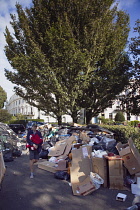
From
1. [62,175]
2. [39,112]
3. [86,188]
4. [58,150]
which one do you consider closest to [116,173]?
[86,188]

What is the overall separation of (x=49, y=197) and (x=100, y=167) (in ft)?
5.12

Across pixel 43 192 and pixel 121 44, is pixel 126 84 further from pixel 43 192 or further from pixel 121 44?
pixel 43 192

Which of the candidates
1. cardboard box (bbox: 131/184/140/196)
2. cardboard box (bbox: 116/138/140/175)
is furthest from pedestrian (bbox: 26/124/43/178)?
cardboard box (bbox: 131/184/140/196)

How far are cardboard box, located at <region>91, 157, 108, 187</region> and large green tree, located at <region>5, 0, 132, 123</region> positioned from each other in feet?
32.4

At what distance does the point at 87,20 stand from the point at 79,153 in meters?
13.0

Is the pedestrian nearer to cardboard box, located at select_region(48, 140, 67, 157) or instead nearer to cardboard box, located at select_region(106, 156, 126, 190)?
cardboard box, located at select_region(48, 140, 67, 157)

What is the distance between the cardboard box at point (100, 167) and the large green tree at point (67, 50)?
9.88 meters

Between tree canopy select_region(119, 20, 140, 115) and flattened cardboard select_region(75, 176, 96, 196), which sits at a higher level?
tree canopy select_region(119, 20, 140, 115)

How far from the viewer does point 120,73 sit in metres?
16.6

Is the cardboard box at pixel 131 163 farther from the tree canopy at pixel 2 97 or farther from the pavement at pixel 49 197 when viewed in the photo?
the tree canopy at pixel 2 97

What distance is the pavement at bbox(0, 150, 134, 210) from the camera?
377 centimetres

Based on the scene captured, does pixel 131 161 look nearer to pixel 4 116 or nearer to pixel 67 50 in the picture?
pixel 67 50

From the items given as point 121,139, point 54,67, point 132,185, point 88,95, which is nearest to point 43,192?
point 132,185

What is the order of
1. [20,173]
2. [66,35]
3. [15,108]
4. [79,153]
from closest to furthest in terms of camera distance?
[79,153]
[20,173]
[66,35]
[15,108]
